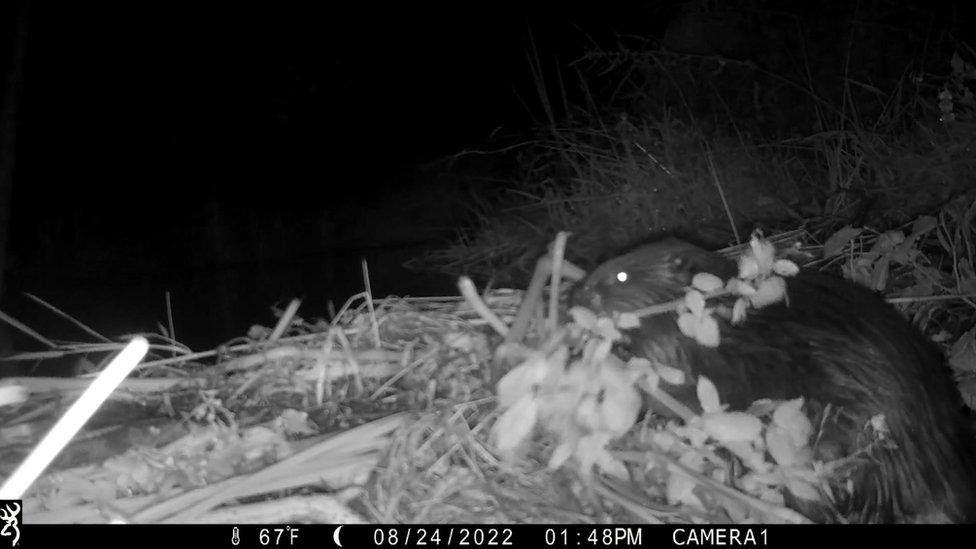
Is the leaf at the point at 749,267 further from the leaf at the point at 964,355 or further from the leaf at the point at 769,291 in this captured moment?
the leaf at the point at 964,355

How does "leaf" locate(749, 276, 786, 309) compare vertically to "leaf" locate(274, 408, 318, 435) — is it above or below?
above

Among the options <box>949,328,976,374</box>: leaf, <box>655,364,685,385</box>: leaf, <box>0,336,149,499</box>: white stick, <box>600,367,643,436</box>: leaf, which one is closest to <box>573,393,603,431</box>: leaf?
<box>600,367,643,436</box>: leaf

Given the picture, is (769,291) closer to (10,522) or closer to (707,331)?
(707,331)

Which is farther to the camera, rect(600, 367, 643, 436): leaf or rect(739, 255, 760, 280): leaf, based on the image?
rect(739, 255, 760, 280): leaf

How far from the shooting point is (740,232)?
3688mm

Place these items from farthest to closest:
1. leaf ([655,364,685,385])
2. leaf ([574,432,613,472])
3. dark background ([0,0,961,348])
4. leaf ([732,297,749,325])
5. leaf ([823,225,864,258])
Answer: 1. dark background ([0,0,961,348])
2. leaf ([823,225,864,258])
3. leaf ([732,297,749,325])
4. leaf ([655,364,685,385])
5. leaf ([574,432,613,472])

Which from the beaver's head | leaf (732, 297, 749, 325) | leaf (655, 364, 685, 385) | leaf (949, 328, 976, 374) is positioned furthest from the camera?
leaf (949, 328, 976, 374)

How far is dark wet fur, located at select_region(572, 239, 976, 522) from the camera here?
170 cm

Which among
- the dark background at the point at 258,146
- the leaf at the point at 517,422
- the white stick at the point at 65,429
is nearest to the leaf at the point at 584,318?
the leaf at the point at 517,422

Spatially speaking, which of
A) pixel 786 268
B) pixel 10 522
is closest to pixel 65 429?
pixel 10 522

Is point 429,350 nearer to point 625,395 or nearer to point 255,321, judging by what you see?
point 625,395

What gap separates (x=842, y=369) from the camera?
176 centimetres
